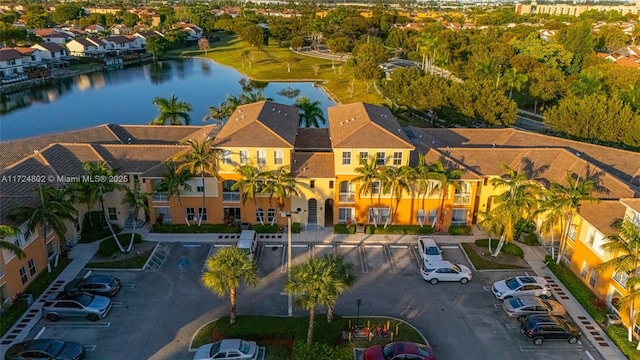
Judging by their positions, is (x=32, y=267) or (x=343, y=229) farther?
(x=343, y=229)

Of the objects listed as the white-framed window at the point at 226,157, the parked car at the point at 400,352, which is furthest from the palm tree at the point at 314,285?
the white-framed window at the point at 226,157

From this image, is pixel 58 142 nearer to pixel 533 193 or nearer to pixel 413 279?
pixel 413 279

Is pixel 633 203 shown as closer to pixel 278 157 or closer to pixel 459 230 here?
pixel 459 230

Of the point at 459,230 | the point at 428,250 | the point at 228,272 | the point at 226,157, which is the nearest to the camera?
the point at 228,272

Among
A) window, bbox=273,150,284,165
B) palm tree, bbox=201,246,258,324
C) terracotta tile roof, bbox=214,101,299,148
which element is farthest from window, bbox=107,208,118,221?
palm tree, bbox=201,246,258,324

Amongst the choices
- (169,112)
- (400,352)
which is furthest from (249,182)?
(169,112)

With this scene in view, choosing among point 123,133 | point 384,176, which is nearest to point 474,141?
point 384,176

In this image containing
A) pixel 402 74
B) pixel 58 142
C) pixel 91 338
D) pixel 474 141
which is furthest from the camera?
pixel 402 74

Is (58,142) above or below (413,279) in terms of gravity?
above
